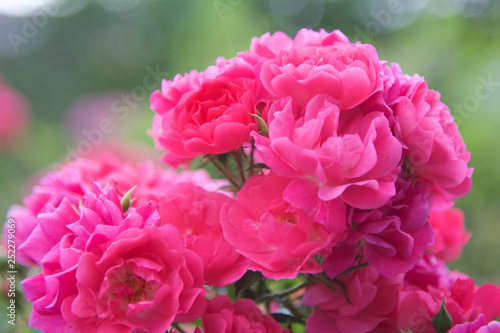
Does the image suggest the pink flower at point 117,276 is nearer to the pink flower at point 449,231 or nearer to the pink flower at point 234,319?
the pink flower at point 234,319

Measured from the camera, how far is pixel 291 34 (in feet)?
11.1

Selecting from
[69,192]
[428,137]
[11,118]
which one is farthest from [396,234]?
[11,118]

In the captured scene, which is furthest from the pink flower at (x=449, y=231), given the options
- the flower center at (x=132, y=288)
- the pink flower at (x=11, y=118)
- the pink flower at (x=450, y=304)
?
the pink flower at (x=11, y=118)

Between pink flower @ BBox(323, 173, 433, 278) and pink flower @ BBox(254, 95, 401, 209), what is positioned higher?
pink flower @ BBox(254, 95, 401, 209)

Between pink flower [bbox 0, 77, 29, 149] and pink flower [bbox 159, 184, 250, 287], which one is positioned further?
pink flower [bbox 0, 77, 29, 149]

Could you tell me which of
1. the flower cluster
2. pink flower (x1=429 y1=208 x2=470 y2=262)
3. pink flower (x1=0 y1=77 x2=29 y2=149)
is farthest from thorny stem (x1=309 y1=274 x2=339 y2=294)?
pink flower (x1=0 y1=77 x2=29 y2=149)

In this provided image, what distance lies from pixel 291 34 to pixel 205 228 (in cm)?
312

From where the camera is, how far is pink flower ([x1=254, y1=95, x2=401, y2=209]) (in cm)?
38

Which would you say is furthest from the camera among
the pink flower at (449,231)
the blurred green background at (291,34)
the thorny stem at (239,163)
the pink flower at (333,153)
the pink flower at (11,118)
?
the pink flower at (11,118)

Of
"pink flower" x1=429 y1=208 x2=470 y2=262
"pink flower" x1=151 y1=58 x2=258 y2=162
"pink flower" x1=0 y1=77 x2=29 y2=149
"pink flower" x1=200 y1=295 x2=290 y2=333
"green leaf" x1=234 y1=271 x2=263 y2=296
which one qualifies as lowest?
"pink flower" x1=0 y1=77 x2=29 y2=149

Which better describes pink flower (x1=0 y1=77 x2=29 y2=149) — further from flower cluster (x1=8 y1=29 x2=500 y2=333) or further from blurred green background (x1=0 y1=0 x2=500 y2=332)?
flower cluster (x1=8 y1=29 x2=500 y2=333)

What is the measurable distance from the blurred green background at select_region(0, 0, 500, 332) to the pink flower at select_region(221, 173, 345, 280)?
0.39 m

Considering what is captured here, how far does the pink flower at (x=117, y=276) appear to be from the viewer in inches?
15.3

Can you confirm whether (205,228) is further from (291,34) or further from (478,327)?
(291,34)
